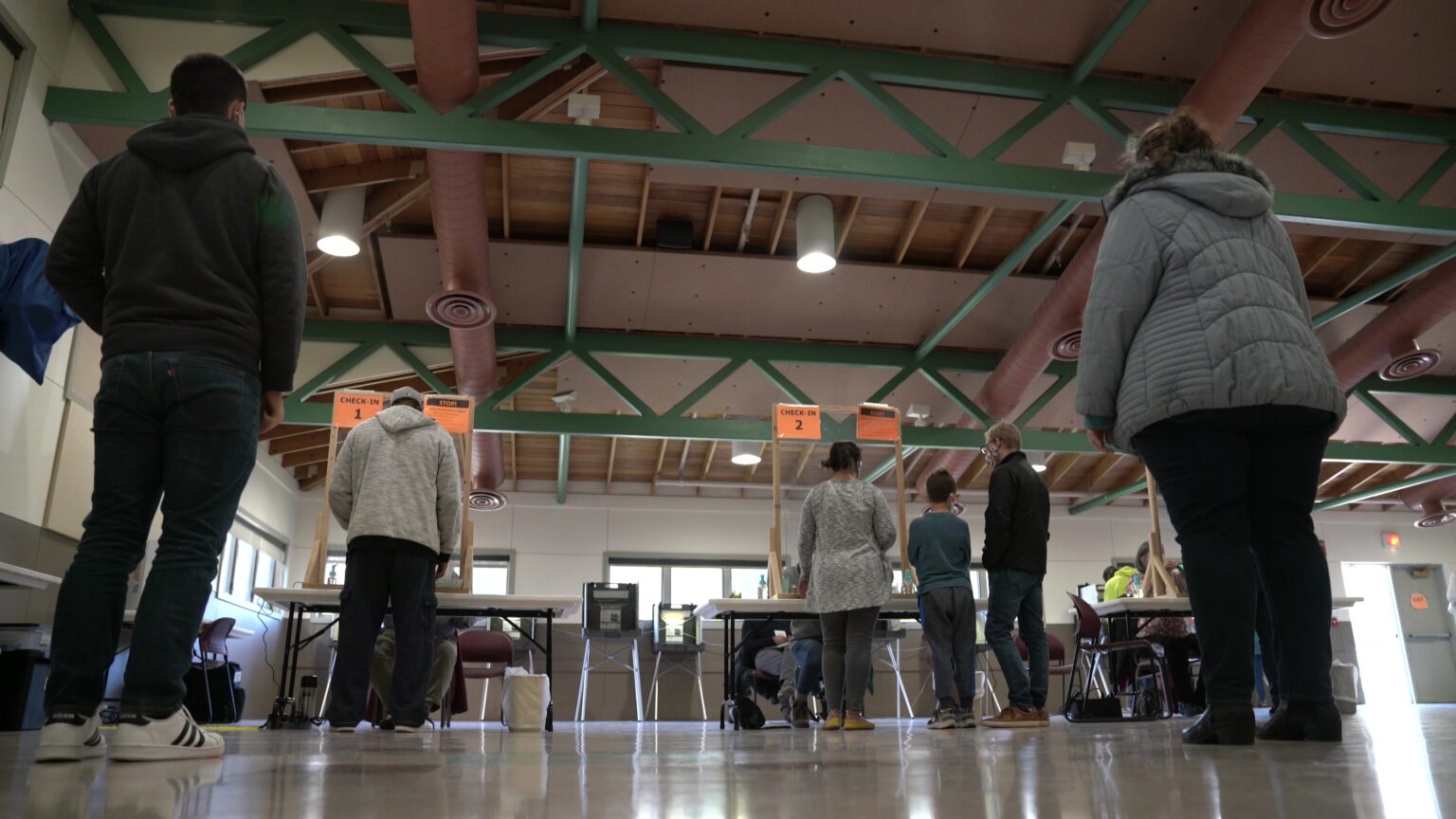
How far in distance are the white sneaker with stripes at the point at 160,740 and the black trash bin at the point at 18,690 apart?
3264 mm

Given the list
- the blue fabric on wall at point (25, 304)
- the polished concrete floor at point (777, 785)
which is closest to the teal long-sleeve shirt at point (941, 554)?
the polished concrete floor at point (777, 785)

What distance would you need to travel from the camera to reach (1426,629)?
597 inches

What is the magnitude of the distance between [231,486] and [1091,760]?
179 centimetres

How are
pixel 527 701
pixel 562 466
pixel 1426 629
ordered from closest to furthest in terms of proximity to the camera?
pixel 527 701
pixel 562 466
pixel 1426 629

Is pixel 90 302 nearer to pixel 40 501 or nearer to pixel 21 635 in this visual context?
pixel 21 635

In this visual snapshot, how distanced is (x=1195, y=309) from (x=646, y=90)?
13.0 ft

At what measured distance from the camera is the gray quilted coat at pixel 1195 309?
2.12m

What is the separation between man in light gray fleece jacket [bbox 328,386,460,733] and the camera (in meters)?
3.69

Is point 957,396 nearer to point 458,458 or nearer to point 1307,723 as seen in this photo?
point 458,458

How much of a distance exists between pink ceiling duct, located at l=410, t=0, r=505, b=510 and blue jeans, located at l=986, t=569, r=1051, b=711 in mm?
3600

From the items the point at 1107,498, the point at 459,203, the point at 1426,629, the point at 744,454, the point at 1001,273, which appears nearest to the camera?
the point at 459,203

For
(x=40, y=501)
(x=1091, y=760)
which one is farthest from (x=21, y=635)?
(x=1091, y=760)

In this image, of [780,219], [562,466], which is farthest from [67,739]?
[562,466]

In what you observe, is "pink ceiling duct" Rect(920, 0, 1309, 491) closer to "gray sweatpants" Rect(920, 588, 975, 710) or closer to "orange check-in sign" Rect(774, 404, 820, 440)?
"gray sweatpants" Rect(920, 588, 975, 710)
